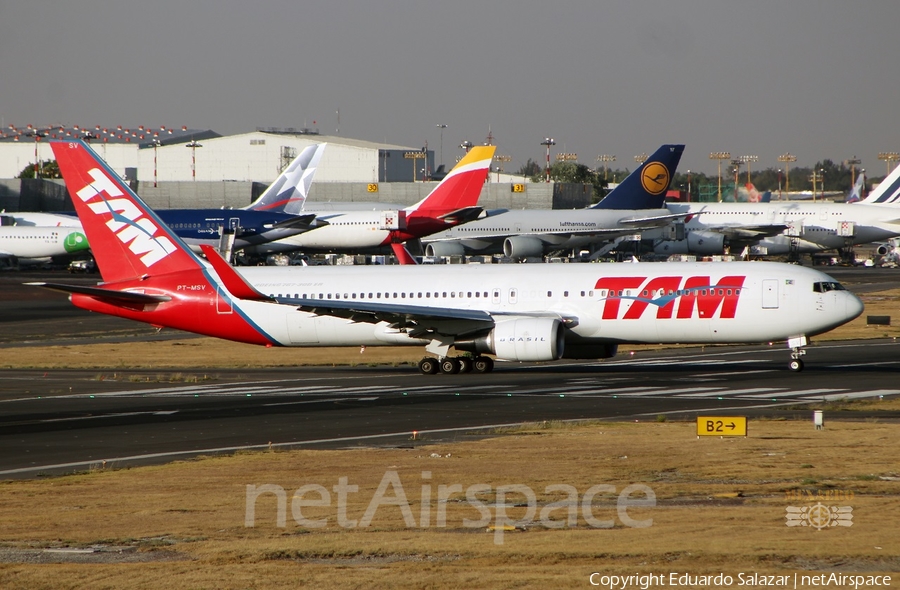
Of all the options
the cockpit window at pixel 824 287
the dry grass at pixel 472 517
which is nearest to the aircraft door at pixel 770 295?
the cockpit window at pixel 824 287

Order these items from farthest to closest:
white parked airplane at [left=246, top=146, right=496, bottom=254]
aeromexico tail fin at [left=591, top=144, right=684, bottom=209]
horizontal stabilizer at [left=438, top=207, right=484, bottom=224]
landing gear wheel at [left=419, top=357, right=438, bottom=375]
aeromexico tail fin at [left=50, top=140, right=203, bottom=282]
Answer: aeromexico tail fin at [left=591, top=144, right=684, bottom=209] → horizontal stabilizer at [left=438, top=207, right=484, bottom=224] → white parked airplane at [left=246, top=146, right=496, bottom=254] → aeromexico tail fin at [left=50, top=140, right=203, bottom=282] → landing gear wheel at [left=419, top=357, right=438, bottom=375]

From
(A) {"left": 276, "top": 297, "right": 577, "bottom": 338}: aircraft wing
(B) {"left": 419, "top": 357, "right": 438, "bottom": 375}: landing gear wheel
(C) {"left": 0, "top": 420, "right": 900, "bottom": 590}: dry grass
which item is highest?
(A) {"left": 276, "top": 297, "right": 577, "bottom": 338}: aircraft wing

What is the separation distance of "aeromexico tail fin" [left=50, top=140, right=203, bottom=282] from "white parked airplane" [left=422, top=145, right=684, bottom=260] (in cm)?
5751

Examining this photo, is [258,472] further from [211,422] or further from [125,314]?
[125,314]

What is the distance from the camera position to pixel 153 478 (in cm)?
1780

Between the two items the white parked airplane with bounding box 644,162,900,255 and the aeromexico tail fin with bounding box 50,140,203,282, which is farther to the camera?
the white parked airplane with bounding box 644,162,900,255

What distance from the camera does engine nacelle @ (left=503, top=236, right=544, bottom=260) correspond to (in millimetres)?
95500

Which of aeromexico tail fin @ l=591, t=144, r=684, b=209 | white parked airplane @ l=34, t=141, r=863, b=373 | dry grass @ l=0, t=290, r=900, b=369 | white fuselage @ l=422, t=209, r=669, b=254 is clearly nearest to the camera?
white parked airplane @ l=34, t=141, r=863, b=373

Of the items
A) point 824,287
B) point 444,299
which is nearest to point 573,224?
point 444,299

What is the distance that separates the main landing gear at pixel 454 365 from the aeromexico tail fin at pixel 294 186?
6468cm

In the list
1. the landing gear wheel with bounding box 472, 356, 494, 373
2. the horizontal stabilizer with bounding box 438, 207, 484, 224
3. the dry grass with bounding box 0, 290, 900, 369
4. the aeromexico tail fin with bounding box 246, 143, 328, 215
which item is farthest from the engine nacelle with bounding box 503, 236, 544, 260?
the landing gear wheel with bounding box 472, 356, 494, 373

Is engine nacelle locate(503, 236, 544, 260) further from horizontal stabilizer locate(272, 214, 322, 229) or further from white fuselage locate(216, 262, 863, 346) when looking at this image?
white fuselage locate(216, 262, 863, 346)

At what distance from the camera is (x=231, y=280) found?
37094 mm

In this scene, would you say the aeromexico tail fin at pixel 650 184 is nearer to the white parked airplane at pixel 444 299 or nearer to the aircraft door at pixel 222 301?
the white parked airplane at pixel 444 299
